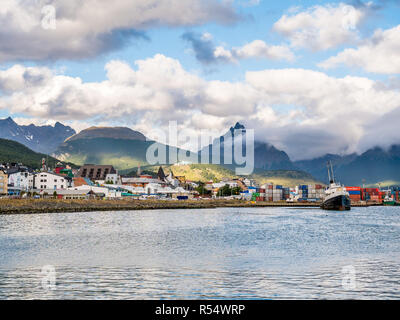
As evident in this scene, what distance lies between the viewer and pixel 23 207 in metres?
127

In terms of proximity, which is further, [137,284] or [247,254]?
[247,254]

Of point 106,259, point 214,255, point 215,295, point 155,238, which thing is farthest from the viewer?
point 155,238

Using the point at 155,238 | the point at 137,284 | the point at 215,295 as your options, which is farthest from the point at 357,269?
the point at 155,238

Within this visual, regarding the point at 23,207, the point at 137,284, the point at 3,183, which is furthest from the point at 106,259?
the point at 3,183

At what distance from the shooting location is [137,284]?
92.9ft

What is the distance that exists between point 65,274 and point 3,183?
18411cm

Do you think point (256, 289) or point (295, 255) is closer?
point (256, 289)

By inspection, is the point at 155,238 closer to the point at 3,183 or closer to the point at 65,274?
the point at 65,274

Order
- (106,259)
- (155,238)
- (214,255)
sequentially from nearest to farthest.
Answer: (106,259), (214,255), (155,238)

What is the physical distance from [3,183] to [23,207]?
8054cm

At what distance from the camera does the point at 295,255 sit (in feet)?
145
